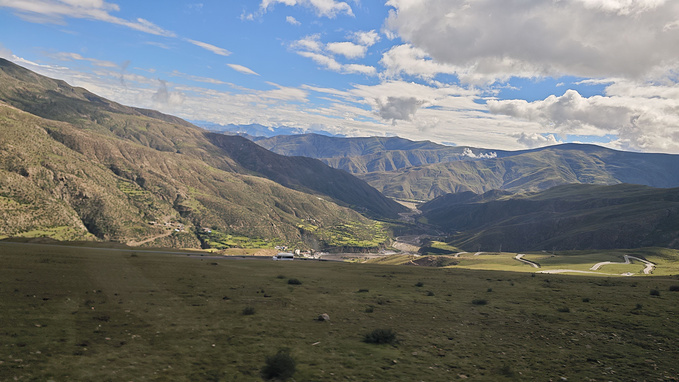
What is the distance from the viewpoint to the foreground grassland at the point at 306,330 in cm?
1470

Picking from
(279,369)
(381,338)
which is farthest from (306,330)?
(279,369)

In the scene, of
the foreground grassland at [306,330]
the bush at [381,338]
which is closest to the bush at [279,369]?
the foreground grassland at [306,330]

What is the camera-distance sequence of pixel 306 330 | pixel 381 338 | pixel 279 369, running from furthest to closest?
1. pixel 306 330
2. pixel 381 338
3. pixel 279 369

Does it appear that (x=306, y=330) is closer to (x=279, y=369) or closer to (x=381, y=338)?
(x=381, y=338)

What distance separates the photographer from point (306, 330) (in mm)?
21047

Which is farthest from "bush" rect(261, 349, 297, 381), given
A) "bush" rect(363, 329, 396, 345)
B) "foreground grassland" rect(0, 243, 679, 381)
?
"bush" rect(363, 329, 396, 345)

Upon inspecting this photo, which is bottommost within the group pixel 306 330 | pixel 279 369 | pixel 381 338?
pixel 306 330

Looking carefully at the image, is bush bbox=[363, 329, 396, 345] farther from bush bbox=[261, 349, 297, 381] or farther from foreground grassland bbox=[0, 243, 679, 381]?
bush bbox=[261, 349, 297, 381]

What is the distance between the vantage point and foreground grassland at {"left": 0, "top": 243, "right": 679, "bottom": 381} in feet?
48.2

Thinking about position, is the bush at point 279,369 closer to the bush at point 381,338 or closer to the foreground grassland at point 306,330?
the foreground grassland at point 306,330

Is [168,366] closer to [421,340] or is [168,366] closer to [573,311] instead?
[421,340]

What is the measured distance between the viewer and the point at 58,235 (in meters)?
180

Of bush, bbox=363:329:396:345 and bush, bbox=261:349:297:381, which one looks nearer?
bush, bbox=261:349:297:381

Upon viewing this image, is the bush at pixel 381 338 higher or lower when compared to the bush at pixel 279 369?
lower
